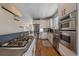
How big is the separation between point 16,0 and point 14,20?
1357mm

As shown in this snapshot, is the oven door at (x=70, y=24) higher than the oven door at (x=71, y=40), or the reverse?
the oven door at (x=70, y=24)

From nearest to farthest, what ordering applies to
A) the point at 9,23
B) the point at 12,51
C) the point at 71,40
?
the point at 12,51
the point at 71,40
the point at 9,23

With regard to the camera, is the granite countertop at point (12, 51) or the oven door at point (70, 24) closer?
the granite countertop at point (12, 51)

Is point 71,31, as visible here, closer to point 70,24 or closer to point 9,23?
point 70,24

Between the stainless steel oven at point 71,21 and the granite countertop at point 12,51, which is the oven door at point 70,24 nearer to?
the stainless steel oven at point 71,21

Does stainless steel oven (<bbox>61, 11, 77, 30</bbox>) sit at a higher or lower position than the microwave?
higher

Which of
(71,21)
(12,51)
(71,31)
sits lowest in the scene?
(12,51)

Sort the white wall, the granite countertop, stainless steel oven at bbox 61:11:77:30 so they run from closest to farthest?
1. the granite countertop
2. stainless steel oven at bbox 61:11:77:30
3. the white wall

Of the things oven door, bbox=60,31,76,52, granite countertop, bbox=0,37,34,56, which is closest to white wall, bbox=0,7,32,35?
granite countertop, bbox=0,37,34,56

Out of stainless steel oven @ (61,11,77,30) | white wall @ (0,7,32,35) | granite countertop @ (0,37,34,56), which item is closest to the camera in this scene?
granite countertop @ (0,37,34,56)

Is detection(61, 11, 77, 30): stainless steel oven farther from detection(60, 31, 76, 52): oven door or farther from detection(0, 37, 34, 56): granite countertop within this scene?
detection(0, 37, 34, 56): granite countertop

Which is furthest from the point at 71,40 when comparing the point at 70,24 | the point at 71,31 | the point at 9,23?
the point at 9,23

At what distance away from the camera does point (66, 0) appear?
92 centimetres

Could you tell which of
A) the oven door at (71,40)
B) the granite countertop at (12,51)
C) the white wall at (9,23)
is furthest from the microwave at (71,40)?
the white wall at (9,23)
